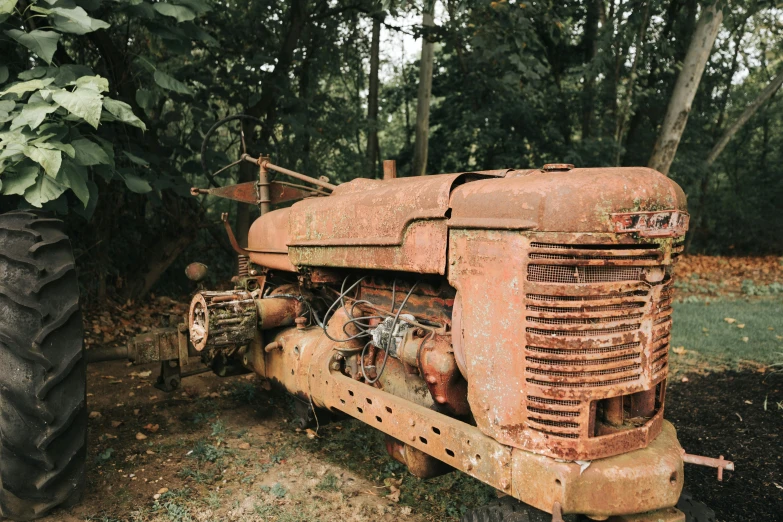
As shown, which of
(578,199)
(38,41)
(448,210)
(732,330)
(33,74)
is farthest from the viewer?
(732,330)

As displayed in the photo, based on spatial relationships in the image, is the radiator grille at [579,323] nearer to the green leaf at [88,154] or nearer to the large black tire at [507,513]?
the large black tire at [507,513]

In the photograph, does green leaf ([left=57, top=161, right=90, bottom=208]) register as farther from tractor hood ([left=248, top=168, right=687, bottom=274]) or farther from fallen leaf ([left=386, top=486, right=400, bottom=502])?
fallen leaf ([left=386, top=486, right=400, bottom=502])

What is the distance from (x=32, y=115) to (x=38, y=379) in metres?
1.16

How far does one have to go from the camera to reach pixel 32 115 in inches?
97.6

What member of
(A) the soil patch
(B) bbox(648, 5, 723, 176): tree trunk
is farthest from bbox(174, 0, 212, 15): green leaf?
(B) bbox(648, 5, 723, 176): tree trunk

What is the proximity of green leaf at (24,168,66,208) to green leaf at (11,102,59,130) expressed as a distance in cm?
25

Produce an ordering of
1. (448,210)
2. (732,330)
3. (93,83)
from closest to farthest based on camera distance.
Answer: (448,210), (93,83), (732,330)

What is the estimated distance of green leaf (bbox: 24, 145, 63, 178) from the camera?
7.88 feet

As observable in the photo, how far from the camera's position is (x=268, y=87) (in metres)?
6.25

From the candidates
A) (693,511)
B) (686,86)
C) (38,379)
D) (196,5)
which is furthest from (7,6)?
(686,86)

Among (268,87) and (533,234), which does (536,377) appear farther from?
(268,87)

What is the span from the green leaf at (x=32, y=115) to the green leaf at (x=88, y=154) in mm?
282

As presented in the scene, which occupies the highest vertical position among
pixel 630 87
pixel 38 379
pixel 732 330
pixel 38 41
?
pixel 630 87

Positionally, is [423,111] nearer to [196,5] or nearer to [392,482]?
[196,5]
